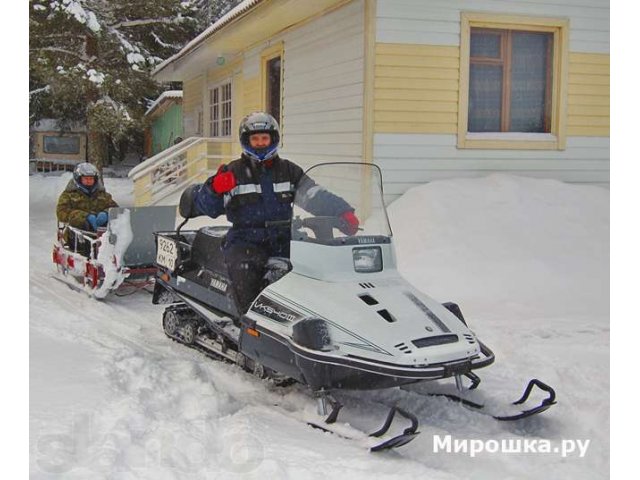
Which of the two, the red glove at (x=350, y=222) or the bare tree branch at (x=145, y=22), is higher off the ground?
the bare tree branch at (x=145, y=22)

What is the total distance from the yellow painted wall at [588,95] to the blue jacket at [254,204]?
5.67 feet

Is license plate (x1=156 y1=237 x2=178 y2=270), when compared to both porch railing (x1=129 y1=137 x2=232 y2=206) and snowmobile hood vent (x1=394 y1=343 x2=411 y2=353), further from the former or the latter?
snowmobile hood vent (x1=394 y1=343 x2=411 y2=353)

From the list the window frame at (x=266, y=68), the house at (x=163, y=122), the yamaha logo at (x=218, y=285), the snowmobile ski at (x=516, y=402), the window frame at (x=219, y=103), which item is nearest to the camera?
the snowmobile ski at (x=516, y=402)

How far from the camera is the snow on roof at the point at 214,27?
4.90 metres

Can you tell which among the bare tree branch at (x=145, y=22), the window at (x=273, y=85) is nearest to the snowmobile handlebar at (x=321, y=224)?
the bare tree branch at (x=145, y=22)

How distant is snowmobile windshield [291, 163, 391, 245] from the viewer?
3.86 meters

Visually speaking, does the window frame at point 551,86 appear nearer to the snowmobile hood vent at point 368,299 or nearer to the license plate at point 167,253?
the license plate at point 167,253

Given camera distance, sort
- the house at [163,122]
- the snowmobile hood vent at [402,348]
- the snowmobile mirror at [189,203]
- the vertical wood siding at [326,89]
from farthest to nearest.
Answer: the vertical wood siding at [326,89] → the house at [163,122] → the snowmobile mirror at [189,203] → the snowmobile hood vent at [402,348]

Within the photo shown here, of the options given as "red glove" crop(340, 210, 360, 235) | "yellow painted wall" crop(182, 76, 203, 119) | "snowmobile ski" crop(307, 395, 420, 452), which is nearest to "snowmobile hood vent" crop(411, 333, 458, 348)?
"snowmobile ski" crop(307, 395, 420, 452)

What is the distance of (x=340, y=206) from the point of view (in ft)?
13.0

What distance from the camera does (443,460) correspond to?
3098 millimetres

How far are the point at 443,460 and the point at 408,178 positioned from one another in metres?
3.97

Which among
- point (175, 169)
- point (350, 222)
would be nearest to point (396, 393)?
point (350, 222)

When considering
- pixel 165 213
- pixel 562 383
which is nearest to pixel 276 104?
pixel 165 213
